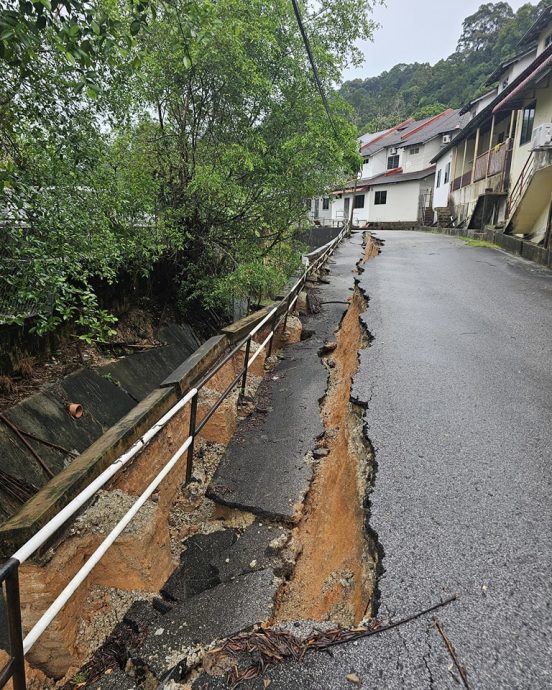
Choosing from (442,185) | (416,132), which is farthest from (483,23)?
(442,185)

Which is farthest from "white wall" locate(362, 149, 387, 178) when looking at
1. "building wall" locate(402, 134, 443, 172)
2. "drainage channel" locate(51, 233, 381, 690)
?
"drainage channel" locate(51, 233, 381, 690)

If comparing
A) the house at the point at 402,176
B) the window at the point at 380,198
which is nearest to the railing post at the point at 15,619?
the house at the point at 402,176

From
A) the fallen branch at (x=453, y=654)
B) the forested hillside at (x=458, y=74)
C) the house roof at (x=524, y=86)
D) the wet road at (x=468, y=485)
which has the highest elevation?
the forested hillside at (x=458, y=74)

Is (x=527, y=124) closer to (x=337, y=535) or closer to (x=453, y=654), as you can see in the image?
(x=337, y=535)

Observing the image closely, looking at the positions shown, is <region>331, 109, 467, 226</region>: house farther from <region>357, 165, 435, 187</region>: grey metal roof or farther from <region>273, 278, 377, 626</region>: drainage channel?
<region>273, 278, 377, 626</region>: drainage channel

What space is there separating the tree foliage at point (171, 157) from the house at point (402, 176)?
86.3 ft

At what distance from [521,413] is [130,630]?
3.77 metres

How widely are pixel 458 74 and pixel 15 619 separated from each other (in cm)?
6845

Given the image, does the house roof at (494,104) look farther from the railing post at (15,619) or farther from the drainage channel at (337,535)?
the railing post at (15,619)

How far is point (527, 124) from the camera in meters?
16.2

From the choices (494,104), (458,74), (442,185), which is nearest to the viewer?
(494,104)

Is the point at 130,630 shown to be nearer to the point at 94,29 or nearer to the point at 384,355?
the point at 94,29

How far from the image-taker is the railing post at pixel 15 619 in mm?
1522

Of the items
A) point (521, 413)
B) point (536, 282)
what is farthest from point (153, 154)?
point (536, 282)
